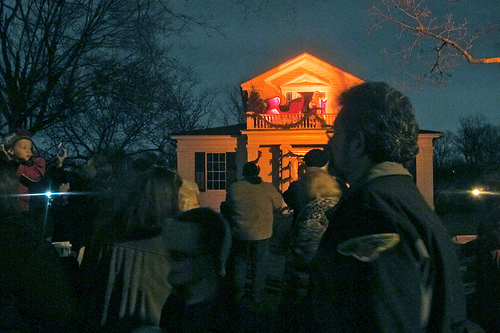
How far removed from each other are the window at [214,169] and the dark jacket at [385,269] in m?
21.4

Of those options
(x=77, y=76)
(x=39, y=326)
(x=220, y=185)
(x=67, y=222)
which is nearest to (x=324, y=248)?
(x=39, y=326)

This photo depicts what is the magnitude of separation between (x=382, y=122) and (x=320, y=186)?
1.69 meters

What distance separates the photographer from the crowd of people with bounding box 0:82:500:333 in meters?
1.31

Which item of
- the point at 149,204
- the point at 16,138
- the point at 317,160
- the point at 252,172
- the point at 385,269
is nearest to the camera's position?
the point at 385,269

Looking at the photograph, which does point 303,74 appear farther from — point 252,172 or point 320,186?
point 320,186

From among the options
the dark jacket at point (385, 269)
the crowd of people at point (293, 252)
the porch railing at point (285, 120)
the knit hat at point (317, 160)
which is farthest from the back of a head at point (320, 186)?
the porch railing at point (285, 120)

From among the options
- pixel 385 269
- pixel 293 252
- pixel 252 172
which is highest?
pixel 252 172

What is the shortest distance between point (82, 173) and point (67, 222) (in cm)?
57

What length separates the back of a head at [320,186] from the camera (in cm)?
318

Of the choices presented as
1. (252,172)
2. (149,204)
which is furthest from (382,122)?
(252,172)

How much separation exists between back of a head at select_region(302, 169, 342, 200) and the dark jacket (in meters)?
1.73

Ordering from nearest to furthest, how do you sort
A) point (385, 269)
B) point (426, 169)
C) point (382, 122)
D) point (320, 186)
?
point (385, 269), point (382, 122), point (320, 186), point (426, 169)

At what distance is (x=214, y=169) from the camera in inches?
911

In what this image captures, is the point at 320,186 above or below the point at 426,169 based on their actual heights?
below
